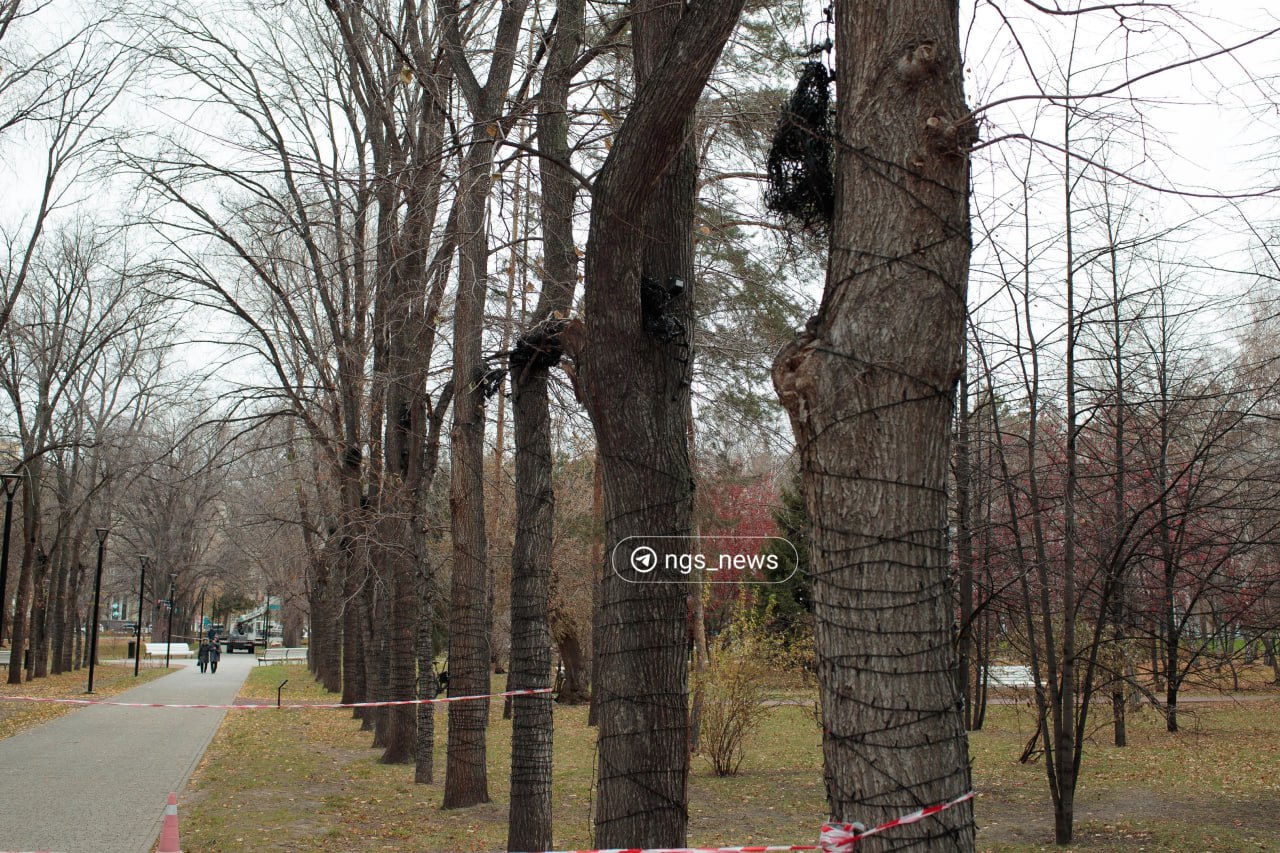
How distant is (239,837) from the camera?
9125 millimetres

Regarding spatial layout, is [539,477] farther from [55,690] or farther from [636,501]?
[55,690]

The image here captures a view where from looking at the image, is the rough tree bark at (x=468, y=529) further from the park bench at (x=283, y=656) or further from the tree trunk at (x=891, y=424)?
the park bench at (x=283, y=656)

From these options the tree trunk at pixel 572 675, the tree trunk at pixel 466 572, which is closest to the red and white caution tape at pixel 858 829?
the tree trunk at pixel 466 572

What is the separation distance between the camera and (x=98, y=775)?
12.9 meters

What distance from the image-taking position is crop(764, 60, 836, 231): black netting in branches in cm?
382

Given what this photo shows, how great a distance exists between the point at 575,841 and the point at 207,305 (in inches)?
495

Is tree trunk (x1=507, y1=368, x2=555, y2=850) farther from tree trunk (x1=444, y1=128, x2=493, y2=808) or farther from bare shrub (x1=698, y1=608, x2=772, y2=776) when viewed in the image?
bare shrub (x1=698, y1=608, x2=772, y2=776)

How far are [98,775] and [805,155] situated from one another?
12.7m

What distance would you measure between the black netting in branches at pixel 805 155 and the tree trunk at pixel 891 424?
0.42 m

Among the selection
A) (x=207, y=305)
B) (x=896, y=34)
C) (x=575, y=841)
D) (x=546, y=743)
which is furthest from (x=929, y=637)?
(x=207, y=305)

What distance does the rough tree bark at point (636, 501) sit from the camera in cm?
481

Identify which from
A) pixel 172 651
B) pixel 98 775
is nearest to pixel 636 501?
pixel 98 775

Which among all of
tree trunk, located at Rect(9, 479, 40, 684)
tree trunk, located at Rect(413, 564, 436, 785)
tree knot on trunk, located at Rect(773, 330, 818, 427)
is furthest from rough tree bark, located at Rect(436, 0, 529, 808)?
tree trunk, located at Rect(9, 479, 40, 684)

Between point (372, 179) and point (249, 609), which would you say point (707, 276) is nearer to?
point (372, 179)
